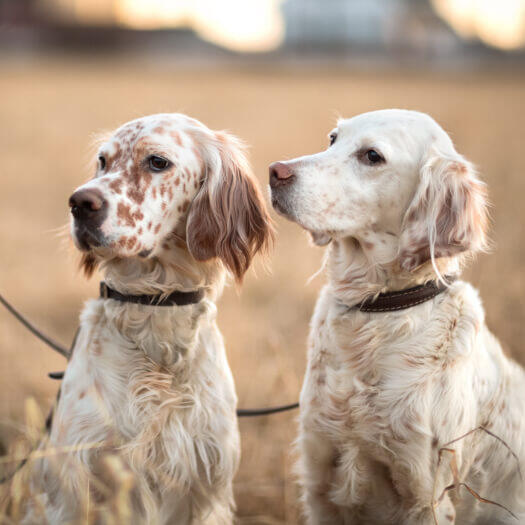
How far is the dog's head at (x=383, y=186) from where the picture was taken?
7.09ft

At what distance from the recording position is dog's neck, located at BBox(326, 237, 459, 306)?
2207mm

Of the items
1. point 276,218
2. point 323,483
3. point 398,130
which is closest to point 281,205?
point 398,130

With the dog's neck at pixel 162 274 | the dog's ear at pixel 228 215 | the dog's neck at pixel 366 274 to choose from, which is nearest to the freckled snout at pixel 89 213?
the dog's neck at pixel 162 274

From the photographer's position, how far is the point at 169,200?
2.23 m

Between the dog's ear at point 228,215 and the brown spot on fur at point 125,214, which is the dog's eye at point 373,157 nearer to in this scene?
the dog's ear at point 228,215

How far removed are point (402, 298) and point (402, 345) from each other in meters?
0.16

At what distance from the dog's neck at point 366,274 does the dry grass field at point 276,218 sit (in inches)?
13.4

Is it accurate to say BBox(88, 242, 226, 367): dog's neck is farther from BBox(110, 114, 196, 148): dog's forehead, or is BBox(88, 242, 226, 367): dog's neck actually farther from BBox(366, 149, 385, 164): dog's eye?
BBox(366, 149, 385, 164): dog's eye

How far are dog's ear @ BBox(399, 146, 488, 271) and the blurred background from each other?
65 cm

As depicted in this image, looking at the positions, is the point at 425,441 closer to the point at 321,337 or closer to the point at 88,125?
the point at 321,337

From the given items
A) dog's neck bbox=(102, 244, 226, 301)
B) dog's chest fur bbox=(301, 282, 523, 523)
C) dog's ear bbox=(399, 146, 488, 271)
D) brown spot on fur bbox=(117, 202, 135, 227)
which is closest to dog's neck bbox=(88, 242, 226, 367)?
dog's neck bbox=(102, 244, 226, 301)

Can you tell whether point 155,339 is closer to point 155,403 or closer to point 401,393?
point 155,403

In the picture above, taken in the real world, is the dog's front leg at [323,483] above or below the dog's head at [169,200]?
below

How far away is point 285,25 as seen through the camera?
49906mm
